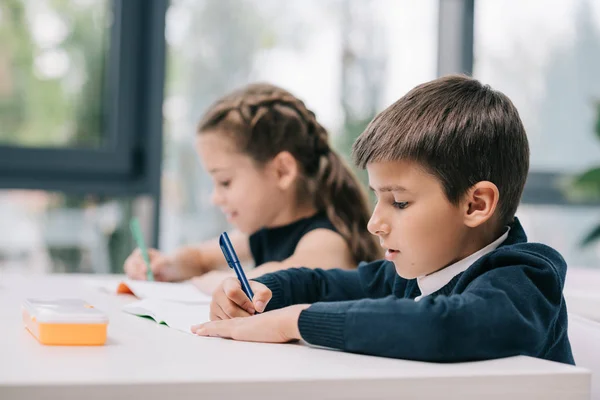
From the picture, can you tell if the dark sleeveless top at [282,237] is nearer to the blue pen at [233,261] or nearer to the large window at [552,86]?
the blue pen at [233,261]

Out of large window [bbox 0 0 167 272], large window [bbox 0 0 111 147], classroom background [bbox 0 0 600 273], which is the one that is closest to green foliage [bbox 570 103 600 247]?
classroom background [bbox 0 0 600 273]

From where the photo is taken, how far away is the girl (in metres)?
1.52

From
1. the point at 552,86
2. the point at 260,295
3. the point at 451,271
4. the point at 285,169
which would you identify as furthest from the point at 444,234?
the point at 552,86

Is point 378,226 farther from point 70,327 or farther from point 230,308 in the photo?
point 70,327

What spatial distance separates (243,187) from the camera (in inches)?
61.1

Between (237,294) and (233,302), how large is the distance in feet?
0.04

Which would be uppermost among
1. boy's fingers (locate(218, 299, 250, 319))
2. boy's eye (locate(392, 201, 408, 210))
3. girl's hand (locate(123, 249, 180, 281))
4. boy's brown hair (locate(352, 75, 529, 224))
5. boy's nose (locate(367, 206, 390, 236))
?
boy's brown hair (locate(352, 75, 529, 224))

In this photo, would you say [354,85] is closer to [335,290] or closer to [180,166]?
[180,166]

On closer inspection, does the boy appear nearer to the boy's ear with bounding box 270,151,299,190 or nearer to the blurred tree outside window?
the boy's ear with bounding box 270,151,299,190

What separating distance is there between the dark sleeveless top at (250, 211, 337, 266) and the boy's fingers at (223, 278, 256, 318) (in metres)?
0.56

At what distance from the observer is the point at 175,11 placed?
8.62 feet

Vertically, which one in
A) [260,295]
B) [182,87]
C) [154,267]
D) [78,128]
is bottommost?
[154,267]

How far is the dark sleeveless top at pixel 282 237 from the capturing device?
4.94ft

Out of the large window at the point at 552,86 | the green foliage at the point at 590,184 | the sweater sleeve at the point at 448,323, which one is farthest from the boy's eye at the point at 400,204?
the large window at the point at 552,86
